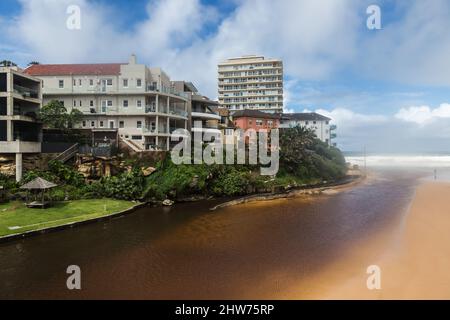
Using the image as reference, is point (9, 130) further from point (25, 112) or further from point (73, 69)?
point (73, 69)

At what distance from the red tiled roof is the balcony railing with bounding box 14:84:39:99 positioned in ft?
29.7

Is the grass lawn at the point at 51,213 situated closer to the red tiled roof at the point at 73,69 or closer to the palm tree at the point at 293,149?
the red tiled roof at the point at 73,69

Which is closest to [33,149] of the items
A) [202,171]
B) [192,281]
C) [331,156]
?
[202,171]

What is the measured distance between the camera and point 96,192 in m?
29.9

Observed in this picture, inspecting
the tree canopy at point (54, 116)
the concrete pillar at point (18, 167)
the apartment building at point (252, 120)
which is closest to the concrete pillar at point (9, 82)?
the tree canopy at point (54, 116)

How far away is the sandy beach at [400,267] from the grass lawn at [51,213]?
61.7 ft

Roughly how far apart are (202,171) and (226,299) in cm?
2370

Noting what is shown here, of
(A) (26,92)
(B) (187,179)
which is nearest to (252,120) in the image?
(B) (187,179)

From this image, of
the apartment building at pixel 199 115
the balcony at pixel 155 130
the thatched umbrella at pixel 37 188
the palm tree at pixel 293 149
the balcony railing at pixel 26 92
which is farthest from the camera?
the apartment building at pixel 199 115

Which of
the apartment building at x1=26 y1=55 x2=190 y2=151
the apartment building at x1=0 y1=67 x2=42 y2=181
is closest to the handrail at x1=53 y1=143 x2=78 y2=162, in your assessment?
the apartment building at x1=0 y1=67 x2=42 y2=181

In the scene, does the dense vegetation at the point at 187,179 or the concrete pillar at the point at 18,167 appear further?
the dense vegetation at the point at 187,179

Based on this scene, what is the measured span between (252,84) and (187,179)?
2954 inches

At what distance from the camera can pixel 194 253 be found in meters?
17.6

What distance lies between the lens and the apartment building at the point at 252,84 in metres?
99.0
